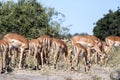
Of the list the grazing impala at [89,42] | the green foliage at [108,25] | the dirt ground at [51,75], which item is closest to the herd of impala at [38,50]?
the dirt ground at [51,75]

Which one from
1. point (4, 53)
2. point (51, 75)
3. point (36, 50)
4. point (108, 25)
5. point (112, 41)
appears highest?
point (108, 25)

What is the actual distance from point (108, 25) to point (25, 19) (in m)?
20.0

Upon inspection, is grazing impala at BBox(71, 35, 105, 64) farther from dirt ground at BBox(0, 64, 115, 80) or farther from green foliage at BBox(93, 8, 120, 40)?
green foliage at BBox(93, 8, 120, 40)

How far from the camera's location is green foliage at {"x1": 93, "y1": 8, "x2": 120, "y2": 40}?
147 feet

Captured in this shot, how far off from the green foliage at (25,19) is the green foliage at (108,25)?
17.8 metres

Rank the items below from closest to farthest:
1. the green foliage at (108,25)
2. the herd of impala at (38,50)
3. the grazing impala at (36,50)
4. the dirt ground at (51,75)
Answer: the dirt ground at (51,75) < the herd of impala at (38,50) < the grazing impala at (36,50) < the green foliage at (108,25)

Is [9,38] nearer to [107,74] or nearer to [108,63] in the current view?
Result: [107,74]

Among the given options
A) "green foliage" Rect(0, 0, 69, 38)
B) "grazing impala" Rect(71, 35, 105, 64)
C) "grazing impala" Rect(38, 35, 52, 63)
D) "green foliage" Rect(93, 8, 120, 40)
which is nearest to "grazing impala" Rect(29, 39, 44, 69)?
"grazing impala" Rect(38, 35, 52, 63)

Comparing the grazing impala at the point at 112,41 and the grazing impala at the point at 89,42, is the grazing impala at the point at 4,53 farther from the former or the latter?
the grazing impala at the point at 112,41

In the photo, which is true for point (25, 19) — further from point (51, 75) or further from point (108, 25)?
point (108, 25)

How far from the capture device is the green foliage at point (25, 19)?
26.8 meters

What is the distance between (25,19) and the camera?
1062 inches

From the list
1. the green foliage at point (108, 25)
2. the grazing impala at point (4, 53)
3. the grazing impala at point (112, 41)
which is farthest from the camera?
the green foliage at point (108, 25)

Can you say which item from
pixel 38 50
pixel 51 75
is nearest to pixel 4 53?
pixel 51 75
